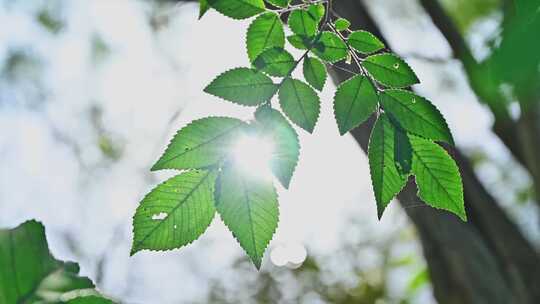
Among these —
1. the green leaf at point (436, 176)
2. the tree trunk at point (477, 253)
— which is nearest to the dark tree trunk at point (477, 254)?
the tree trunk at point (477, 253)

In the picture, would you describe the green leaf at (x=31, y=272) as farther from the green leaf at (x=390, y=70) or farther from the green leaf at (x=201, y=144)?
the green leaf at (x=390, y=70)

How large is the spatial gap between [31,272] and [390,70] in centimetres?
35

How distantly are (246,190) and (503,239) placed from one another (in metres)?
1.93

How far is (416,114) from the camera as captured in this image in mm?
530

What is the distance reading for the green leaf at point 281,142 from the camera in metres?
0.51

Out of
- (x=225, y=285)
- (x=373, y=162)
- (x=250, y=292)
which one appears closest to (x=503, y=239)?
(x=373, y=162)

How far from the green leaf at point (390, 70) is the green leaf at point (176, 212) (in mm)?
170

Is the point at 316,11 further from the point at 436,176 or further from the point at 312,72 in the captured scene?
the point at 436,176

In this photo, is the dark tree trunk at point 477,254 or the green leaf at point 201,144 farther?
the dark tree trunk at point 477,254

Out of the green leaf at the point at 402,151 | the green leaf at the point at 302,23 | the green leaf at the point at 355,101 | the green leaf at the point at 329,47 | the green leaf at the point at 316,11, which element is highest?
the green leaf at the point at 316,11

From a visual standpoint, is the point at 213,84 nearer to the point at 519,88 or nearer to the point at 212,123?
the point at 212,123

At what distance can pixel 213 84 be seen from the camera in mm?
537

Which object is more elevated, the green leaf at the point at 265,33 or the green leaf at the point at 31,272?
the green leaf at the point at 265,33

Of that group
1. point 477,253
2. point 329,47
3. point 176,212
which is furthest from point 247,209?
point 477,253
